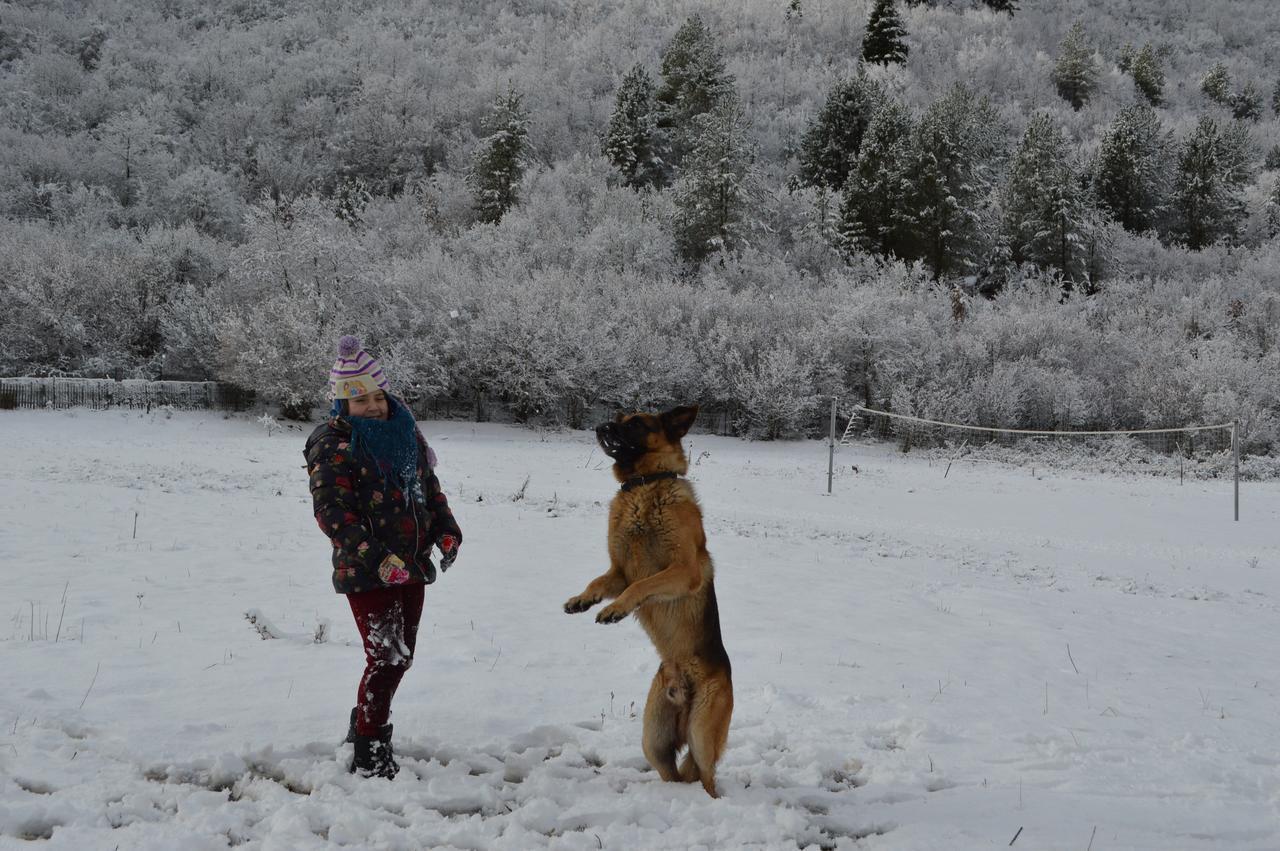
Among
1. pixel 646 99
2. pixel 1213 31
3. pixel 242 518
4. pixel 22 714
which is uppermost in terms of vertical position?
pixel 1213 31

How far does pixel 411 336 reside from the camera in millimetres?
34000

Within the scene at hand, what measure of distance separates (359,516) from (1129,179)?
2502 inches

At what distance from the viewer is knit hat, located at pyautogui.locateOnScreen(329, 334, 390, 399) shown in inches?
133

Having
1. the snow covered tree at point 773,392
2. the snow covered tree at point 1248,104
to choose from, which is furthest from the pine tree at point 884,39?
the snow covered tree at point 773,392

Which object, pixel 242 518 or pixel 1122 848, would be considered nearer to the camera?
Result: pixel 1122 848

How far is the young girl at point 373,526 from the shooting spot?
318 centimetres

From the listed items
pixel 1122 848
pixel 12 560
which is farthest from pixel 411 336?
pixel 1122 848

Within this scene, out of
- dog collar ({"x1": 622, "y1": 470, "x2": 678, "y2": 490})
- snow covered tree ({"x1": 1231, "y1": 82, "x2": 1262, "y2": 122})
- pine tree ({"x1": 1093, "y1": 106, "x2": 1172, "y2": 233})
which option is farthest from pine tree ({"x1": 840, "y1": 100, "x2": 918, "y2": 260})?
snow covered tree ({"x1": 1231, "y1": 82, "x2": 1262, "y2": 122})

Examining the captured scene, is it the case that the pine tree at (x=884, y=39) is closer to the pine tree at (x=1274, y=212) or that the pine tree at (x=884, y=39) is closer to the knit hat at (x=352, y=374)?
the pine tree at (x=1274, y=212)

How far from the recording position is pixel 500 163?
49.5 meters

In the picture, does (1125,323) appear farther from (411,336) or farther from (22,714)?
(22,714)

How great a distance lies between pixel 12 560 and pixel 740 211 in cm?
4228

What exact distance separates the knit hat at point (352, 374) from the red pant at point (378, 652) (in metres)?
0.91

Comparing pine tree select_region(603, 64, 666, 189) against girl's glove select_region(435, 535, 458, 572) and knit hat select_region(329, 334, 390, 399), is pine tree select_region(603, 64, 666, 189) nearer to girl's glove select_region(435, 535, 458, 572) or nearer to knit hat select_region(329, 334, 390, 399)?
knit hat select_region(329, 334, 390, 399)
